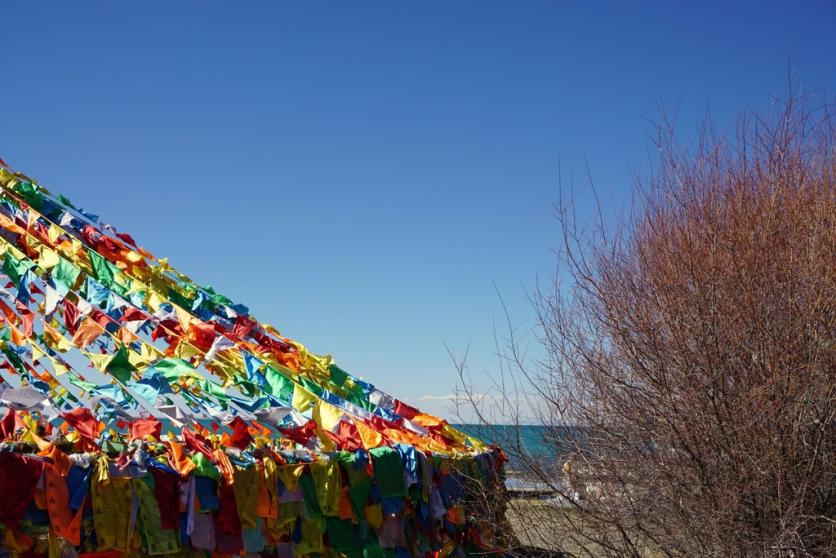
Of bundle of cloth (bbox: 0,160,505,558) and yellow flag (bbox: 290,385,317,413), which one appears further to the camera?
yellow flag (bbox: 290,385,317,413)

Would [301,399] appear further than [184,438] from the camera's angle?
Yes

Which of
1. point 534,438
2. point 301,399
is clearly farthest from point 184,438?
point 534,438

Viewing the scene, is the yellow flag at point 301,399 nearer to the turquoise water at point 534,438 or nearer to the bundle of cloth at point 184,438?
the bundle of cloth at point 184,438

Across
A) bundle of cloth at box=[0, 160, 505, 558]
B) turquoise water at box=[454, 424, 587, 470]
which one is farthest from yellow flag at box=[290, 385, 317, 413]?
turquoise water at box=[454, 424, 587, 470]

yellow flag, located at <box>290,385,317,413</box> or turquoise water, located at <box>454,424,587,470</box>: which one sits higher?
yellow flag, located at <box>290,385,317,413</box>

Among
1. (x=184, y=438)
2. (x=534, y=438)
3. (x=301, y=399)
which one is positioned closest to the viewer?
(x=184, y=438)

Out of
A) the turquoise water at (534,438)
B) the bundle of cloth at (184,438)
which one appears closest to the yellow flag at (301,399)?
the bundle of cloth at (184,438)

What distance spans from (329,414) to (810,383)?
313cm

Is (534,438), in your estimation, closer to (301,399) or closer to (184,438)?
(301,399)

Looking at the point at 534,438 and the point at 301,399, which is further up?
the point at 301,399

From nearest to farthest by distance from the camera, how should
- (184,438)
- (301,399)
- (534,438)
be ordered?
(184,438)
(301,399)
(534,438)

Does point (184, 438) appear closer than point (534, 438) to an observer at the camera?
Yes

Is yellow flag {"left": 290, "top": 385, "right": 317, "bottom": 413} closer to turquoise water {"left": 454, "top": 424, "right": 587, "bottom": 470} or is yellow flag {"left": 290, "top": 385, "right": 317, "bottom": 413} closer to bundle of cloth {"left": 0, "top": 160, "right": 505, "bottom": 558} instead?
bundle of cloth {"left": 0, "top": 160, "right": 505, "bottom": 558}

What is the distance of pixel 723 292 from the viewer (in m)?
5.45
